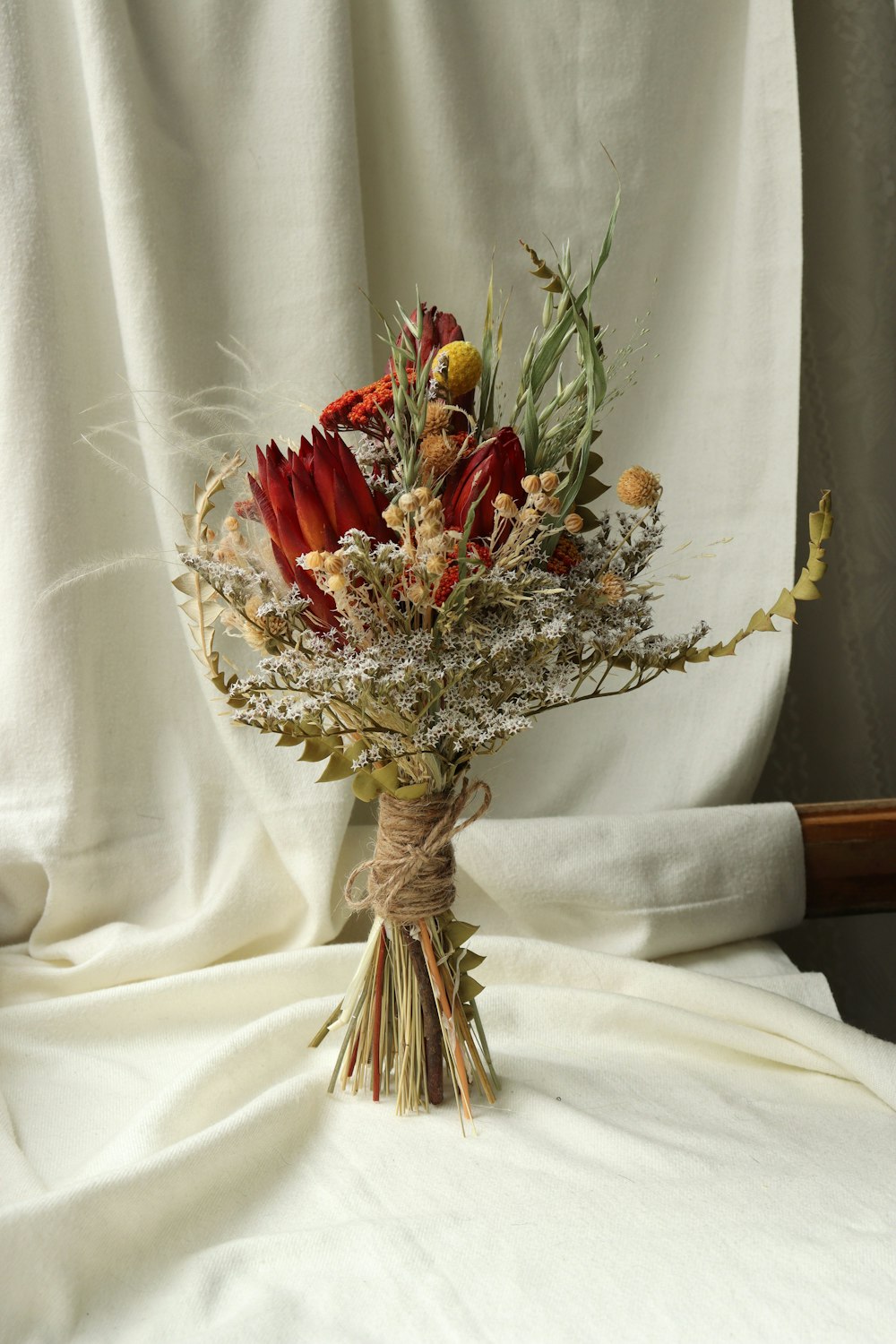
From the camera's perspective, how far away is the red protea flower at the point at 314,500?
0.68 m

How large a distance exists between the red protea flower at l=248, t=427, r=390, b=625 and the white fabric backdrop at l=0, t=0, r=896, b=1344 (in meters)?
0.39

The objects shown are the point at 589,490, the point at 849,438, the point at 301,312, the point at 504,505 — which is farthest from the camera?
→ the point at 849,438

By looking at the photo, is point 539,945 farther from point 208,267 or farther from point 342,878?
point 208,267

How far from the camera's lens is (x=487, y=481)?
0.68 meters

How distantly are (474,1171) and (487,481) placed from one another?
1.46 feet

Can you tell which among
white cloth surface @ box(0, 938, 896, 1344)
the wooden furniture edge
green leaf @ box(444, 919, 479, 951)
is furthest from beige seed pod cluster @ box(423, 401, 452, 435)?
the wooden furniture edge

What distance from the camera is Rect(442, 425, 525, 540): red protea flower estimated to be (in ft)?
2.23

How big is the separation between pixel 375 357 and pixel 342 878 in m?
0.57

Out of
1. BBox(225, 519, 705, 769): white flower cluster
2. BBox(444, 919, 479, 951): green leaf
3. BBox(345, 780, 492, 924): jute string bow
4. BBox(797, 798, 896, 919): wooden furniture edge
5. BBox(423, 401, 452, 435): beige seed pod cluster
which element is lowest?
BBox(797, 798, 896, 919): wooden furniture edge

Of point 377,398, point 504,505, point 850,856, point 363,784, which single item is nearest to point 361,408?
point 377,398

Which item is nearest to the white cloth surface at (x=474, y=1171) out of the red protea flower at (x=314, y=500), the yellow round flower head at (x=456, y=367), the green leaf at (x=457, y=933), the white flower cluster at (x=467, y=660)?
the green leaf at (x=457, y=933)

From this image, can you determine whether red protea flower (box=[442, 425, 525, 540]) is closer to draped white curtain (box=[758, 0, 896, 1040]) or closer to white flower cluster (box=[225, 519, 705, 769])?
white flower cluster (box=[225, 519, 705, 769])

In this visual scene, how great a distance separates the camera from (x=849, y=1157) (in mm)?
798

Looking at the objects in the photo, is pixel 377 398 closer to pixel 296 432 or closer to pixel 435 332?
pixel 435 332
